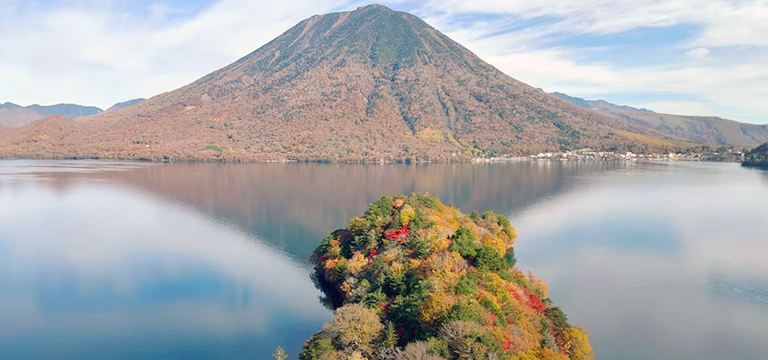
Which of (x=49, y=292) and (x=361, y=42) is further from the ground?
(x=361, y=42)

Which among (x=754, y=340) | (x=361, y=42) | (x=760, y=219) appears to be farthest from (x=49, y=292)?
(x=361, y=42)

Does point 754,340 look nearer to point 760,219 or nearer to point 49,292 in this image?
point 760,219

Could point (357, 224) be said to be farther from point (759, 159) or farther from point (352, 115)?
point (759, 159)

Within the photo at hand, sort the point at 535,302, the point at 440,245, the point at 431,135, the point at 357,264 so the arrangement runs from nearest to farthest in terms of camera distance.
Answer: the point at 535,302 → the point at 440,245 → the point at 357,264 → the point at 431,135

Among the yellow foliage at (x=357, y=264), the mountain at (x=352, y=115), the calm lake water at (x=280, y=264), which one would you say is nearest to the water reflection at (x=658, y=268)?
the calm lake water at (x=280, y=264)

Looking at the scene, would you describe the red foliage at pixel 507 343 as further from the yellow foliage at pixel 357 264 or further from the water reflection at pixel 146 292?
the yellow foliage at pixel 357 264

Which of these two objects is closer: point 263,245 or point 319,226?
point 263,245

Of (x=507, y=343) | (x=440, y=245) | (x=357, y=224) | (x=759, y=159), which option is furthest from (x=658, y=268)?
(x=759, y=159)
